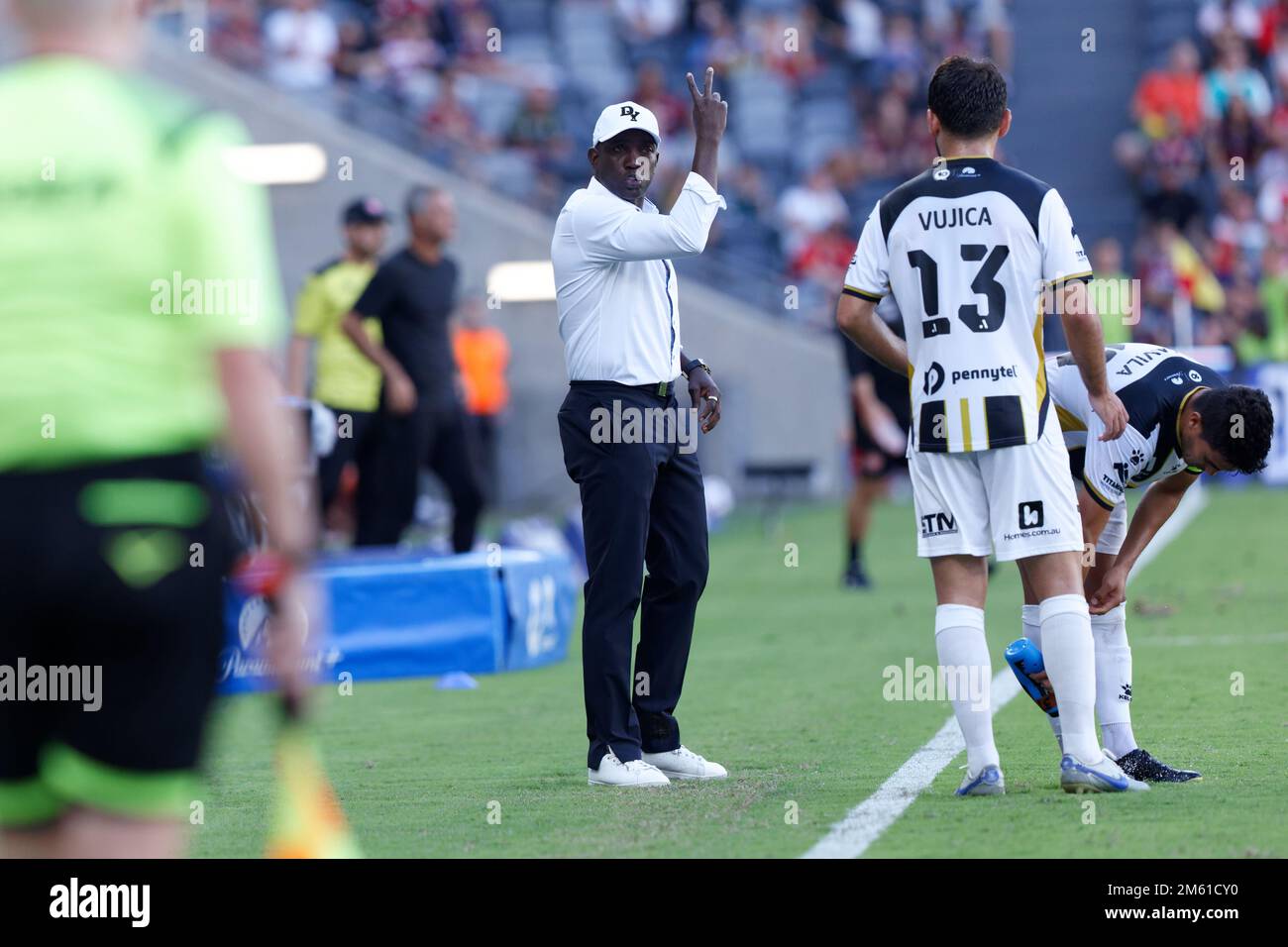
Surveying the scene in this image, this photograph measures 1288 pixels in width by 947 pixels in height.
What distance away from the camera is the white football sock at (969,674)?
6039 millimetres

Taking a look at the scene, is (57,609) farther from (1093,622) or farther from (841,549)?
(841,549)

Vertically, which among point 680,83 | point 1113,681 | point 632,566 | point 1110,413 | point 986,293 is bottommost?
point 1113,681

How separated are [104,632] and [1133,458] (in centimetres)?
411

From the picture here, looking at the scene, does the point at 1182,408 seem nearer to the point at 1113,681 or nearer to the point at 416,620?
the point at 1113,681

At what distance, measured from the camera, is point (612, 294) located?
6828 mm

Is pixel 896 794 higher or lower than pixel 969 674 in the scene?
lower

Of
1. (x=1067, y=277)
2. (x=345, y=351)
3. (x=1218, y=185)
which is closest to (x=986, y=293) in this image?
(x=1067, y=277)

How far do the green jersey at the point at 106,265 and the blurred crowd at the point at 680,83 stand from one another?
65.2 ft

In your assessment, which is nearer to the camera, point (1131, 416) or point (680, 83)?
point (1131, 416)

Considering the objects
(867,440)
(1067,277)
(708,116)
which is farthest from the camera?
(867,440)

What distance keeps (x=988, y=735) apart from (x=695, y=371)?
173 cm
